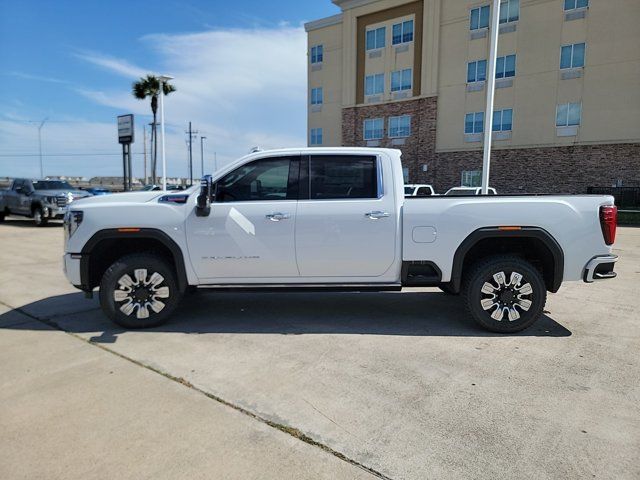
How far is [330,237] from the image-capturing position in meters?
4.77

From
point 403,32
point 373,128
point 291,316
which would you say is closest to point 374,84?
Answer: point 373,128

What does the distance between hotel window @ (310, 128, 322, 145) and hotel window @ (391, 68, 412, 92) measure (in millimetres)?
7435

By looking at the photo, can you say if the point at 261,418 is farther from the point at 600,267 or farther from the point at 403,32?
the point at 403,32

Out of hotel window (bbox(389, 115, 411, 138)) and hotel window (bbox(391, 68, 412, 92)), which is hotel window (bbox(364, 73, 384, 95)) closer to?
hotel window (bbox(391, 68, 412, 92))

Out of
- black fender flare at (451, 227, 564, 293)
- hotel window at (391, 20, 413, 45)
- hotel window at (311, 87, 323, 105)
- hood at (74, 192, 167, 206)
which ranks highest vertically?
hotel window at (391, 20, 413, 45)

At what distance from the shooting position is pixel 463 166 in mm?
31297

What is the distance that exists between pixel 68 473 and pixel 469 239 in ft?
12.9

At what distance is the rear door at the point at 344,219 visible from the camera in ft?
15.6

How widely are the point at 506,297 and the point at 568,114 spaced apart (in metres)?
27.6

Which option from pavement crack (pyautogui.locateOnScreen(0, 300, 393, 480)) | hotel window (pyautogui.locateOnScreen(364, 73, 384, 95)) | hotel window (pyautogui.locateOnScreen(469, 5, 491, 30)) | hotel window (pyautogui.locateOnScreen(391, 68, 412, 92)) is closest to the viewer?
pavement crack (pyautogui.locateOnScreen(0, 300, 393, 480))

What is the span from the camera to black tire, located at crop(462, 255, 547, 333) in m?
4.80

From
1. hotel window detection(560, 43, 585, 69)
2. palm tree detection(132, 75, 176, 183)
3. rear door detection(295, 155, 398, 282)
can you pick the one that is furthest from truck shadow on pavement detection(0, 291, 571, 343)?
palm tree detection(132, 75, 176, 183)

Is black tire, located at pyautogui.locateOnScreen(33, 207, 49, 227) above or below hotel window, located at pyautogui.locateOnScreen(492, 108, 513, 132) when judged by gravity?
below

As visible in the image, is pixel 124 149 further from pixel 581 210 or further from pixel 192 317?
pixel 581 210
